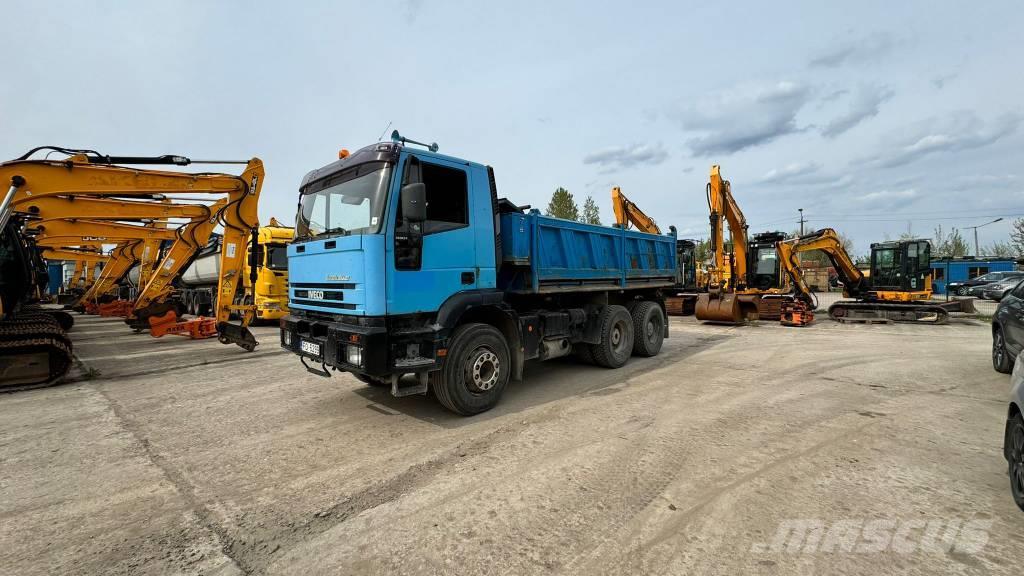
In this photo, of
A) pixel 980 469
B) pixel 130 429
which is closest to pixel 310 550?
pixel 130 429

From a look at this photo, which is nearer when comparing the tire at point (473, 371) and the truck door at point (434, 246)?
the truck door at point (434, 246)

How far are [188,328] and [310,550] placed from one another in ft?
37.2

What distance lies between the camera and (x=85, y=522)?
3002 millimetres

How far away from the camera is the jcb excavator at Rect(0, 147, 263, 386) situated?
688 cm

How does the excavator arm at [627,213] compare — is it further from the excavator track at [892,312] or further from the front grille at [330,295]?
the front grille at [330,295]

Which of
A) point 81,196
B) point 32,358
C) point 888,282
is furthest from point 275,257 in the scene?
point 888,282

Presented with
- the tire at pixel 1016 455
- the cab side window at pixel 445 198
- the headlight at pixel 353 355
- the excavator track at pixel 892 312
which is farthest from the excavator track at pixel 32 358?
the excavator track at pixel 892 312

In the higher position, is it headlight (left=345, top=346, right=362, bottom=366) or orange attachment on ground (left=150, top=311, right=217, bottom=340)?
headlight (left=345, top=346, right=362, bottom=366)

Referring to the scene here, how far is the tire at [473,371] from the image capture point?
16.0 ft

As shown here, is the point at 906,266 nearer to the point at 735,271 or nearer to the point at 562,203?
the point at 735,271

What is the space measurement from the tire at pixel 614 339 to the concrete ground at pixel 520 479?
1109 millimetres

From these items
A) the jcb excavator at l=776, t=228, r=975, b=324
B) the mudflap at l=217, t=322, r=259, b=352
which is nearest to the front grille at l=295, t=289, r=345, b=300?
the mudflap at l=217, t=322, r=259, b=352

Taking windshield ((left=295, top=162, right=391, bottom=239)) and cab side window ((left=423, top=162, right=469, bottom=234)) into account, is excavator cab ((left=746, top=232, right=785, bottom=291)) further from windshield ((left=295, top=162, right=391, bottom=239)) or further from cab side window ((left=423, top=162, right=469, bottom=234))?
windshield ((left=295, top=162, right=391, bottom=239))

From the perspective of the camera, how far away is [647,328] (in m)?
8.83
